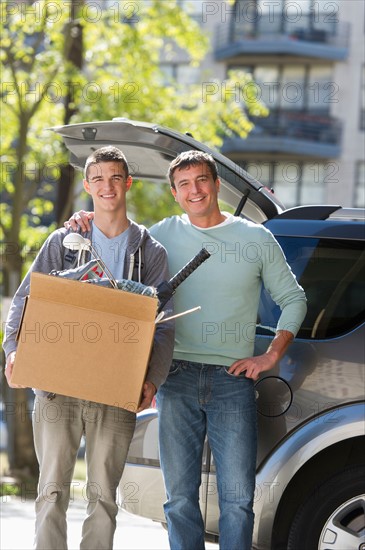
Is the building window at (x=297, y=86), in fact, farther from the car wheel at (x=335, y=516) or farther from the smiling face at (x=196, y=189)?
the car wheel at (x=335, y=516)

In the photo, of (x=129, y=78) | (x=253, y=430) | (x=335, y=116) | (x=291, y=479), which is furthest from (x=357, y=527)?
(x=335, y=116)

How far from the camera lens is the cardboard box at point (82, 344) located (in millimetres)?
4223

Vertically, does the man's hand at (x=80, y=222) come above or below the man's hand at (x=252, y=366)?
above

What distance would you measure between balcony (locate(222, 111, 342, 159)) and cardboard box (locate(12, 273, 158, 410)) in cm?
2918

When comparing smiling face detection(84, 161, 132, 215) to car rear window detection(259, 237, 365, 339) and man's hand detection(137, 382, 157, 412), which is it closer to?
man's hand detection(137, 382, 157, 412)

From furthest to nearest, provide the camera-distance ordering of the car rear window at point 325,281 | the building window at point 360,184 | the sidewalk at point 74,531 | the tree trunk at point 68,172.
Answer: the building window at point 360,184 → the tree trunk at point 68,172 → the sidewalk at point 74,531 → the car rear window at point 325,281

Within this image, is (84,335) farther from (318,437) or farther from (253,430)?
(318,437)

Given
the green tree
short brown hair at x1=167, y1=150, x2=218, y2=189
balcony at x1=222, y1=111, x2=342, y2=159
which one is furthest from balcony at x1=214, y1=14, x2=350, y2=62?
short brown hair at x1=167, y1=150, x2=218, y2=189

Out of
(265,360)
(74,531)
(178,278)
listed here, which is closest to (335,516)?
(265,360)

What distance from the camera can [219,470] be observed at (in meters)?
4.55

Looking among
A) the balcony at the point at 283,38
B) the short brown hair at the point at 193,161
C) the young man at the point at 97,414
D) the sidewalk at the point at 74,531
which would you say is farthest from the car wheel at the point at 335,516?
the balcony at the point at 283,38

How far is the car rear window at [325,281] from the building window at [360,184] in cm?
2702

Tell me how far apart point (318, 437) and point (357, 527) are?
1.42ft

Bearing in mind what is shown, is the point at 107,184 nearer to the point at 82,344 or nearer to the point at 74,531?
the point at 82,344
